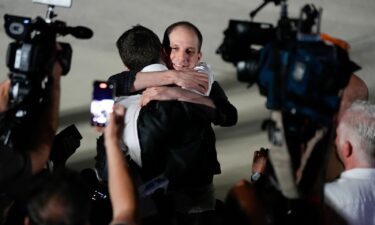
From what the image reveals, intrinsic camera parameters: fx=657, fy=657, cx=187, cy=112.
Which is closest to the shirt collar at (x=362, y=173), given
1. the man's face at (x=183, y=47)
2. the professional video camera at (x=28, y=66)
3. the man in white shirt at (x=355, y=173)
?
the man in white shirt at (x=355, y=173)

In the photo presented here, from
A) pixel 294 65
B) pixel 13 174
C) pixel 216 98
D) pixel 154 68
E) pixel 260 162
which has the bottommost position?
pixel 260 162

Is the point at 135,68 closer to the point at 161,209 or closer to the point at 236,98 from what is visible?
the point at 161,209

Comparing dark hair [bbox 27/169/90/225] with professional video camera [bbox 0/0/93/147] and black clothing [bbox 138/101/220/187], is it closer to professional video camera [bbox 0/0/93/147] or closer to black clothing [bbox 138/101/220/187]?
professional video camera [bbox 0/0/93/147]

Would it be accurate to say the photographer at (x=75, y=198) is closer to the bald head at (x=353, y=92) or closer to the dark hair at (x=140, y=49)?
the dark hair at (x=140, y=49)

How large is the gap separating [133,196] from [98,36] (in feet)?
6.91

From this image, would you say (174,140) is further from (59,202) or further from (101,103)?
(59,202)

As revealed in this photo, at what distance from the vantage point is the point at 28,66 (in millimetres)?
1855

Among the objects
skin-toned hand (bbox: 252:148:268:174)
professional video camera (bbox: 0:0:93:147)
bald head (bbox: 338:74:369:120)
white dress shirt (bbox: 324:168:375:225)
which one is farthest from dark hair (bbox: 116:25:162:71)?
white dress shirt (bbox: 324:168:375:225)

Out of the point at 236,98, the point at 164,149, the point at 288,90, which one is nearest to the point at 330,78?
the point at 288,90

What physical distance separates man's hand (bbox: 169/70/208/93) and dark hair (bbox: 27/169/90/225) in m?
0.72

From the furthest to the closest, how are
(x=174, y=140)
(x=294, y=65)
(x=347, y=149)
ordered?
(x=174, y=140), (x=347, y=149), (x=294, y=65)

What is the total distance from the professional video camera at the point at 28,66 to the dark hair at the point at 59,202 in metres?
0.36

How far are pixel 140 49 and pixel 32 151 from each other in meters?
0.64

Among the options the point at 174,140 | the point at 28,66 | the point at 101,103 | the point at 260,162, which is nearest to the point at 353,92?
the point at 260,162
